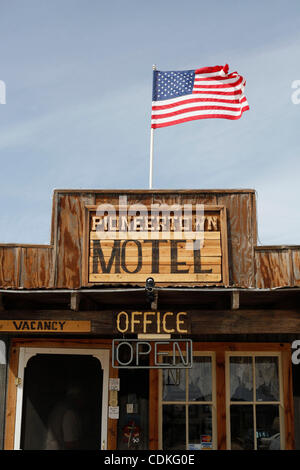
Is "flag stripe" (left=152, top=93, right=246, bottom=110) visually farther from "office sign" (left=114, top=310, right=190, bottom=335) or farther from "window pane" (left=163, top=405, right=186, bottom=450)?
"window pane" (left=163, top=405, right=186, bottom=450)

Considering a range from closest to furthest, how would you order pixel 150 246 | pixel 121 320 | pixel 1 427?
pixel 121 320 < pixel 1 427 < pixel 150 246

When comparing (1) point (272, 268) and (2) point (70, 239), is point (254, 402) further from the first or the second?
(2) point (70, 239)

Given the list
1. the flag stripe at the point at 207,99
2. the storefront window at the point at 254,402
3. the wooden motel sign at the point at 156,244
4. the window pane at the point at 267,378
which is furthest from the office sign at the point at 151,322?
the flag stripe at the point at 207,99

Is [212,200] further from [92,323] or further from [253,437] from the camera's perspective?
[253,437]

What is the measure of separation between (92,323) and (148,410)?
237 centimetres

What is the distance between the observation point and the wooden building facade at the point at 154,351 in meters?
9.48

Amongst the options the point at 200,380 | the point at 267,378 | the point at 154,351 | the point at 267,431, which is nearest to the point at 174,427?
the point at 200,380

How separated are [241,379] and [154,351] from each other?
162 centimetres

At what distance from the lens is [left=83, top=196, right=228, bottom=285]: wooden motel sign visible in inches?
389

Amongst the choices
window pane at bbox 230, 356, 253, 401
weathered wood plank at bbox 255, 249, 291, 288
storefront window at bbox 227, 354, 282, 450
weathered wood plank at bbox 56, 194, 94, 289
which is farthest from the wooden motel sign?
storefront window at bbox 227, 354, 282, 450

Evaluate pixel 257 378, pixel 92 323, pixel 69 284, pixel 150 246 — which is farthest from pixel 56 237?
pixel 257 378

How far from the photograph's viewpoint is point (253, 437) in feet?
31.2

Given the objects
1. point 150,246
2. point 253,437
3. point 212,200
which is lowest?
point 253,437

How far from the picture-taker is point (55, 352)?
9.73m
